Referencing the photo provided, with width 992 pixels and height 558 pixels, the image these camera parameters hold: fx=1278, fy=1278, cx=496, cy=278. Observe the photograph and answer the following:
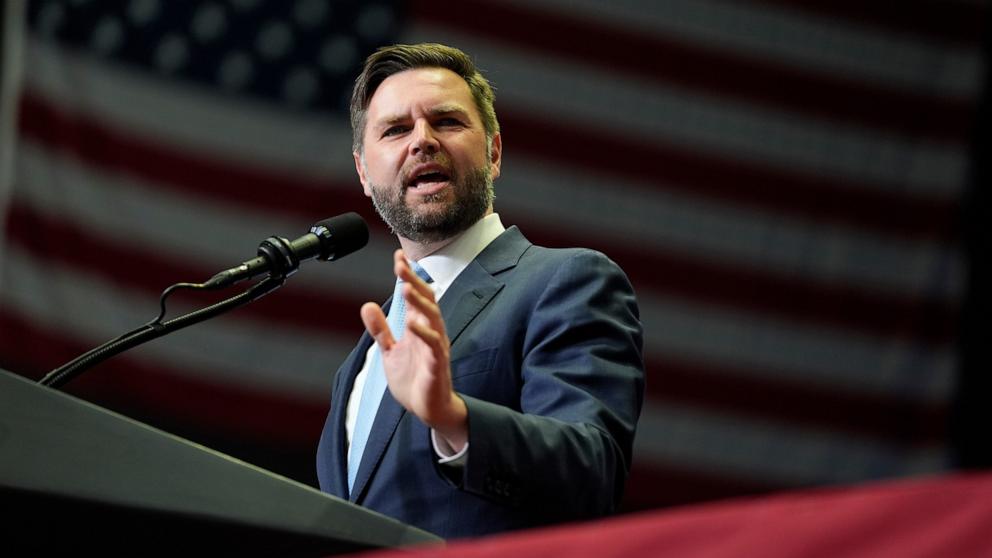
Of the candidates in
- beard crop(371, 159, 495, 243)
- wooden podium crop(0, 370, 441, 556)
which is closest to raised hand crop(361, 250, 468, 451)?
wooden podium crop(0, 370, 441, 556)

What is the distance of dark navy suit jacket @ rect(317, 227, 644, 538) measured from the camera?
131 cm

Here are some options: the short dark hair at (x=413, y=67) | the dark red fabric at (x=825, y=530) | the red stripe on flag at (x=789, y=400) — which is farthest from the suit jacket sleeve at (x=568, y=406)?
the red stripe on flag at (x=789, y=400)

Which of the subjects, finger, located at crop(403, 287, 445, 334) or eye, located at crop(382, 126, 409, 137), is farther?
eye, located at crop(382, 126, 409, 137)

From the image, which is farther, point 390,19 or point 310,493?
point 390,19

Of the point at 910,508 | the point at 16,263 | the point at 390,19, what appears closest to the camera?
the point at 910,508

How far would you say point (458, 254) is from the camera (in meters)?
1.81

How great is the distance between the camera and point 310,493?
105 centimetres

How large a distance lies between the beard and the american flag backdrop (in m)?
1.78

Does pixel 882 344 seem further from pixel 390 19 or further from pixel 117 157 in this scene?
pixel 117 157

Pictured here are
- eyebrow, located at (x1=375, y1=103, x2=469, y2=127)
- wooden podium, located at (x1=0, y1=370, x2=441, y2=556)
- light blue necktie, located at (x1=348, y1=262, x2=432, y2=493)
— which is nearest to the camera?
wooden podium, located at (x1=0, y1=370, x2=441, y2=556)

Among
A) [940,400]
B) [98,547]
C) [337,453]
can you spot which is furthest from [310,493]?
[940,400]

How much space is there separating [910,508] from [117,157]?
3348 mm

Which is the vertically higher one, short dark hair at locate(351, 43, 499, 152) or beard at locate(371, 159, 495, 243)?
short dark hair at locate(351, 43, 499, 152)

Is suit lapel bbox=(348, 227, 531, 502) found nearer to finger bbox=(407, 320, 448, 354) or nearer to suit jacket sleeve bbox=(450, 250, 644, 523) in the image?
suit jacket sleeve bbox=(450, 250, 644, 523)
